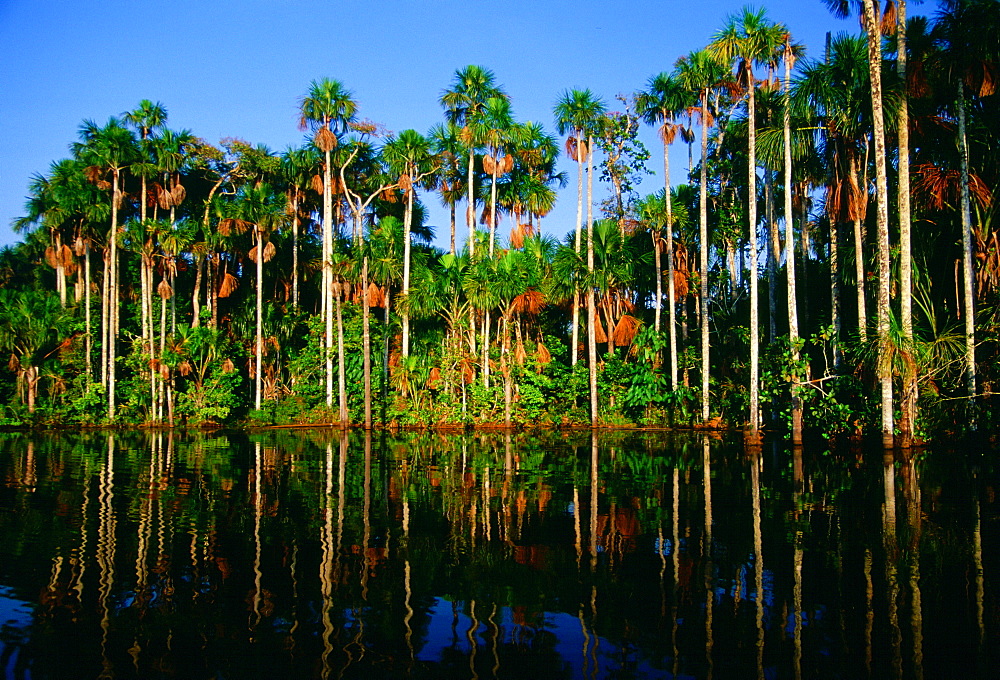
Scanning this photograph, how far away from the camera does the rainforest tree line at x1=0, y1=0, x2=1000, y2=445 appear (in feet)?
77.5

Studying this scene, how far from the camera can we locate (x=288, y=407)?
35875 millimetres

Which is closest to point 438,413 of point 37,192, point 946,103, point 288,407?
point 288,407

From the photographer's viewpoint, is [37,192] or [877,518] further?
[37,192]

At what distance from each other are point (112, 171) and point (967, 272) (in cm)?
3633

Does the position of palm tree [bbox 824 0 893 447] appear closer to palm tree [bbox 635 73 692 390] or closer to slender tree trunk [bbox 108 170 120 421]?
palm tree [bbox 635 73 692 390]

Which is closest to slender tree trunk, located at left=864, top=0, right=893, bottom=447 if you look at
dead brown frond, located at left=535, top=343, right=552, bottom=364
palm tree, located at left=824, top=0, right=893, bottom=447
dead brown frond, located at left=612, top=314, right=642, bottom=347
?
palm tree, located at left=824, top=0, right=893, bottom=447

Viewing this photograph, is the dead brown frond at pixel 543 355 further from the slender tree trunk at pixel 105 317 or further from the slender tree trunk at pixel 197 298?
the slender tree trunk at pixel 105 317

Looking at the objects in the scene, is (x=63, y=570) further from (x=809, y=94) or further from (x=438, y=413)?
(x=438, y=413)

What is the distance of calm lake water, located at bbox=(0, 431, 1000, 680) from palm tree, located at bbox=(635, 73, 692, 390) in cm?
1515

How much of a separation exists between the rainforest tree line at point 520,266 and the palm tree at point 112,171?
137mm

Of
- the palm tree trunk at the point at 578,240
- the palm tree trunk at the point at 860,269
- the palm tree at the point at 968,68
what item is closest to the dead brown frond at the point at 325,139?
the palm tree trunk at the point at 578,240

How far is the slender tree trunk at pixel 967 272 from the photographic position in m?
20.6

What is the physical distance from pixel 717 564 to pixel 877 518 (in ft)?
Result: 14.3

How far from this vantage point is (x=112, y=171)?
37688mm
